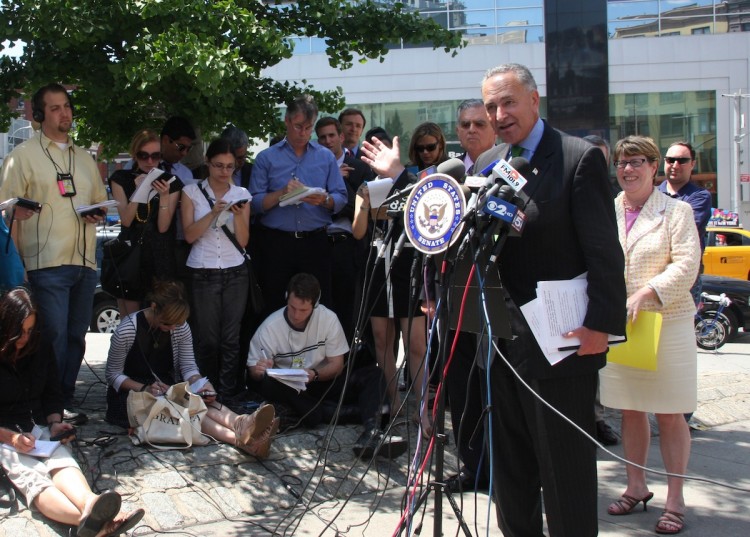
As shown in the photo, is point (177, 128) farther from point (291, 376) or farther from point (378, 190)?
point (378, 190)

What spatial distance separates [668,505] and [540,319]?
1.94 metres

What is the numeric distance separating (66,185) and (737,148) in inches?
1305

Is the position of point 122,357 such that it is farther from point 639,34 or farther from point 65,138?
point 639,34

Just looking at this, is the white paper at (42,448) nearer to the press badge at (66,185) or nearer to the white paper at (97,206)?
the white paper at (97,206)

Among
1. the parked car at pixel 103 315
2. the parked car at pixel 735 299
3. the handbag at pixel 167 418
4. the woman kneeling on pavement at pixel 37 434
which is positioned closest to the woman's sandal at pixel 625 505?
the handbag at pixel 167 418

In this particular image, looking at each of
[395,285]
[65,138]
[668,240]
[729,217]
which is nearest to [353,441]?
[395,285]

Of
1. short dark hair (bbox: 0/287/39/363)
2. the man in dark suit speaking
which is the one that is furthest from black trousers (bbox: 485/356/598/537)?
short dark hair (bbox: 0/287/39/363)

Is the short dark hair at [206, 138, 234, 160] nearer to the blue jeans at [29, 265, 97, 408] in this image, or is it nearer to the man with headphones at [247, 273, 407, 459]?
the man with headphones at [247, 273, 407, 459]

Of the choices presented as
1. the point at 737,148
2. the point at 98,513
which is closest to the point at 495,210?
the point at 98,513

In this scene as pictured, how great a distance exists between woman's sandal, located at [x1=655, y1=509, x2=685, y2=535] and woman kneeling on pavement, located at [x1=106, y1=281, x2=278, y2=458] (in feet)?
8.48

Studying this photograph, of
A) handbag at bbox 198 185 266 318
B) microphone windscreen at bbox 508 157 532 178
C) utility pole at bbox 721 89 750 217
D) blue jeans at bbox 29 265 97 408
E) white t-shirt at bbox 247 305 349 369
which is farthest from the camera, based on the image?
utility pole at bbox 721 89 750 217

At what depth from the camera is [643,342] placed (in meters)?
4.54

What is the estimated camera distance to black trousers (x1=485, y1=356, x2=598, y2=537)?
3.50 metres

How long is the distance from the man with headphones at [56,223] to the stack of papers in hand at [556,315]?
340cm
